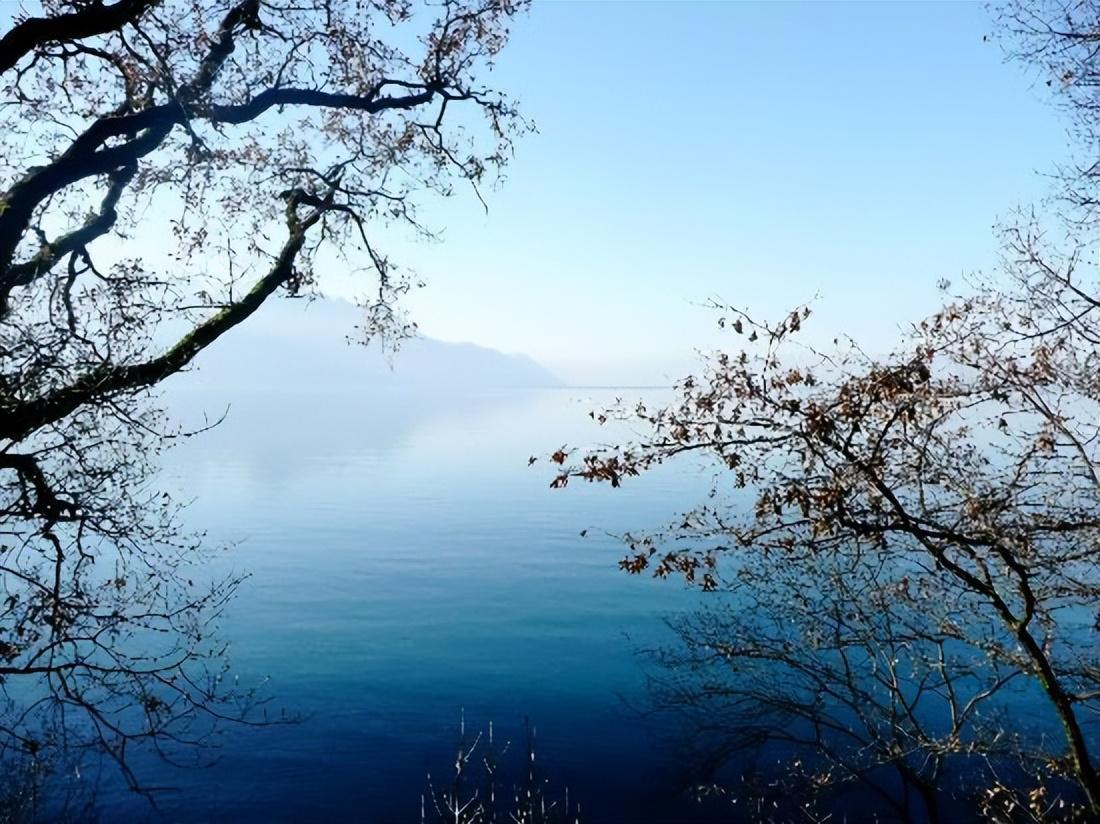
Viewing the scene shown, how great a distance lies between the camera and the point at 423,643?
28781 millimetres

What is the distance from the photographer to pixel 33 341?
328 inches

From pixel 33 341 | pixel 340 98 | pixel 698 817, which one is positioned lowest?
pixel 698 817

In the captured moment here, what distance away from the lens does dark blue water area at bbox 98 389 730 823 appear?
1808 centimetres

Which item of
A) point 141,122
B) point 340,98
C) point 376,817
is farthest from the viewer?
point 376,817

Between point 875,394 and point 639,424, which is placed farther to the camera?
point 639,424

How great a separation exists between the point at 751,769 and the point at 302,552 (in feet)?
109

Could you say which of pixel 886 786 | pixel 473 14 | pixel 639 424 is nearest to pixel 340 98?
pixel 473 14

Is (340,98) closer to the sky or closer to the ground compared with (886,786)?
closer to the sky

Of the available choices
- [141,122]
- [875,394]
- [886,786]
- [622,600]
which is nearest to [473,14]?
[141,122]

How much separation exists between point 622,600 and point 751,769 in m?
15.9

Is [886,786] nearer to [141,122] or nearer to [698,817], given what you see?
[698,817]

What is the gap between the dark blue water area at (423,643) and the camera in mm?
18078

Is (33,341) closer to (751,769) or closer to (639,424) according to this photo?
(639,424)

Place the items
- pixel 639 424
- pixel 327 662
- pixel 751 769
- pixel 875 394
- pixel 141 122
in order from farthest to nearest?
1. pixel 327 662
2. pixel 751 769
3. pixel 141 122
4. pixel 639 424
5. pixel 875 394
